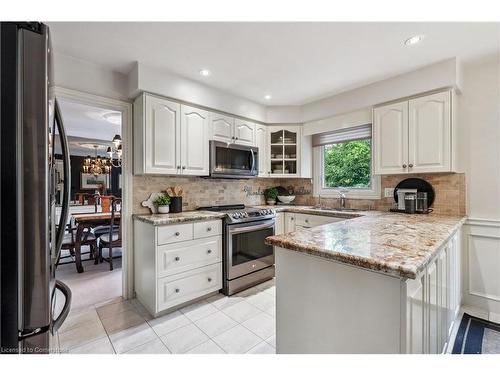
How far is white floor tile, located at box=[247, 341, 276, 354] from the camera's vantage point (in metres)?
1.67

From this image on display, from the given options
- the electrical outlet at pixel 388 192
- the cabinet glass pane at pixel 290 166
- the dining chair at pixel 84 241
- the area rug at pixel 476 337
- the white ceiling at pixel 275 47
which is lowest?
the area rug at pixel 476 337

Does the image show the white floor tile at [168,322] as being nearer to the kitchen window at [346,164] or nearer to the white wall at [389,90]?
the kitchen window at [346,164]

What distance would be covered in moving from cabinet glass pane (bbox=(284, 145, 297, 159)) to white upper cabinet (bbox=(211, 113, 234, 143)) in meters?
0.95

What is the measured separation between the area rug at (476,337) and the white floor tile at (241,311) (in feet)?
4.96

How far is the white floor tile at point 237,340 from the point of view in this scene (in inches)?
67.4

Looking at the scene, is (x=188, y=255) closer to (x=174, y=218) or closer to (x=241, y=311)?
(x=174, y=218)

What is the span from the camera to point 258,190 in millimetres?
3771

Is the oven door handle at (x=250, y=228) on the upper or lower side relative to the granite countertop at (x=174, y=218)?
lower

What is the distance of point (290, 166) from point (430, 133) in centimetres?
173

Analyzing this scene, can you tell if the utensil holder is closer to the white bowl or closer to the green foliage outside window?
the white bowl

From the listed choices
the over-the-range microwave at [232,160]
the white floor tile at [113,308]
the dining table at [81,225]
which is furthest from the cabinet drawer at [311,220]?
the dining table at [81,225]

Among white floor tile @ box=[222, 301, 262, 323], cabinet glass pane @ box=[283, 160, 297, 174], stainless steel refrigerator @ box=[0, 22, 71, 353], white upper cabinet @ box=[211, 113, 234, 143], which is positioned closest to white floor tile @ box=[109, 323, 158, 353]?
white floor tile @ box=[222, 301, 262, 323]

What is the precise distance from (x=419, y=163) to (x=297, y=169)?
5.00 ft
